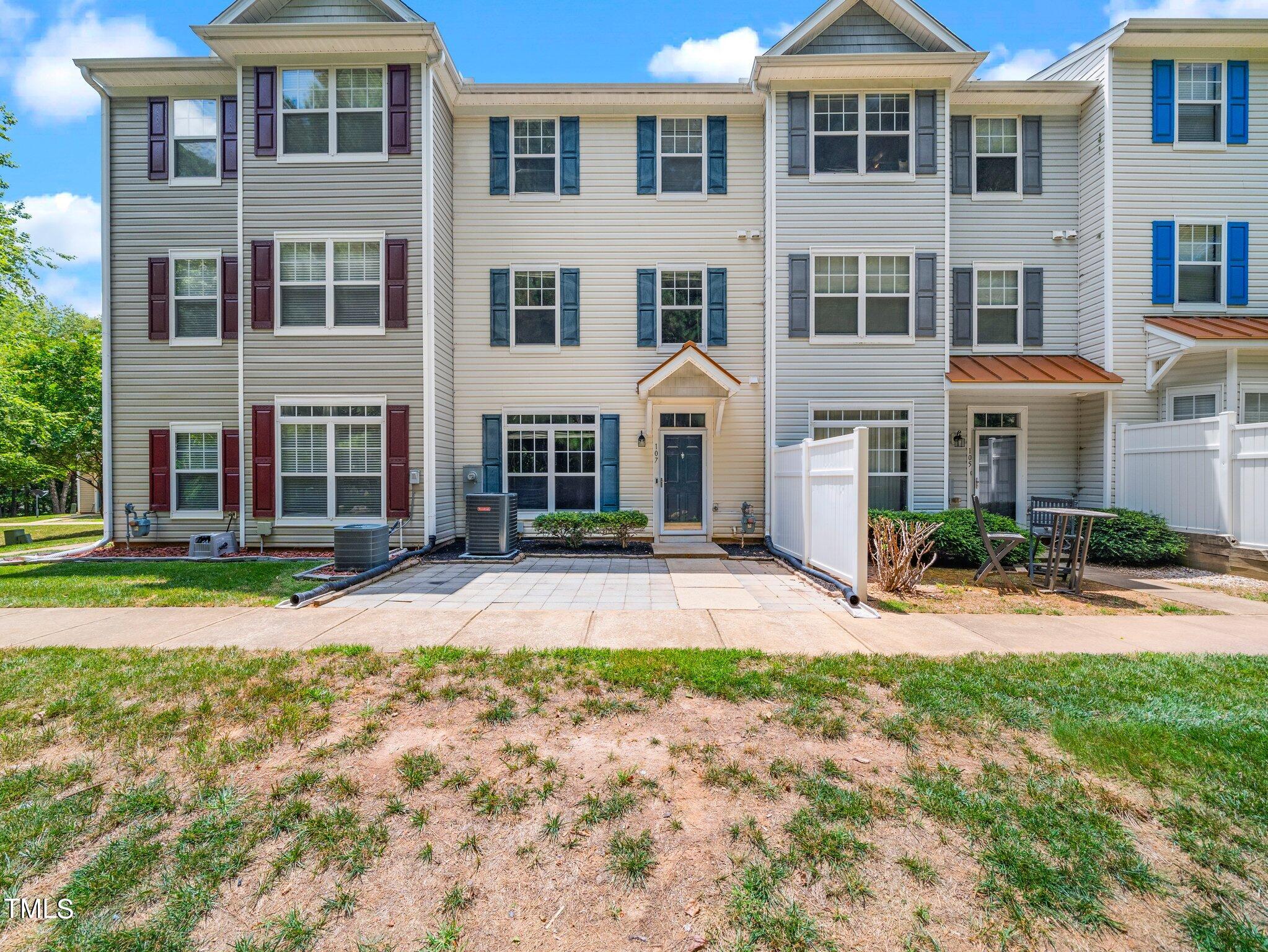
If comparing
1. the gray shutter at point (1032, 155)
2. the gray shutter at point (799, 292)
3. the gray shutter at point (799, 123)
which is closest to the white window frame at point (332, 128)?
the gray shutter at point (799, 123)

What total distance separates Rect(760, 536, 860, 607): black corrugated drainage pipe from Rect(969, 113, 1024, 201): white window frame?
817cm

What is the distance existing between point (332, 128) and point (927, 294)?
11.3m

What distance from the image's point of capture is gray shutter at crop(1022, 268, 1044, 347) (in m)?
11.8

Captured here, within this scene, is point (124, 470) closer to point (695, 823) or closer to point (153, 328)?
point (153, 328)

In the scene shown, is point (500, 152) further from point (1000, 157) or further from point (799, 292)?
point (1000, 157)

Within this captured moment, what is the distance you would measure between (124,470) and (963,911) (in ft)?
46.3

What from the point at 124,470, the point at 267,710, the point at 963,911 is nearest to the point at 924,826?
the point at 963,911

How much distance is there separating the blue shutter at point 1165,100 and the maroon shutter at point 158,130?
1846 centimetres

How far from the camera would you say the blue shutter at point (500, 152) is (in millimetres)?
11531

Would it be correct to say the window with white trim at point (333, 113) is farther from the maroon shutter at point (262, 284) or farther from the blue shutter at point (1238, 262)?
the blue shutter at point (1238, 262)

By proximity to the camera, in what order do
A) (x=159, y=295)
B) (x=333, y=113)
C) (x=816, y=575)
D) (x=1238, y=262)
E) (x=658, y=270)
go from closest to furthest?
(x=816, y=575)
(x=333, y=113)
(x=159, y=295)
(x=1238, y=262)
(x=658, y=270)

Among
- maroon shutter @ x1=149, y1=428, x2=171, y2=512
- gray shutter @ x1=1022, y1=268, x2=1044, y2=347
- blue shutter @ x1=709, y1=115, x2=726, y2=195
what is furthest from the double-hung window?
gray shutter @ x1=1022, y1=268, x2=1044, y2=347

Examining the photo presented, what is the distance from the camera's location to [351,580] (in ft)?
25.1

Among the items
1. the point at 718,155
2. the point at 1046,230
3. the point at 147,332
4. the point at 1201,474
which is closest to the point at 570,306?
the point at 718,155
